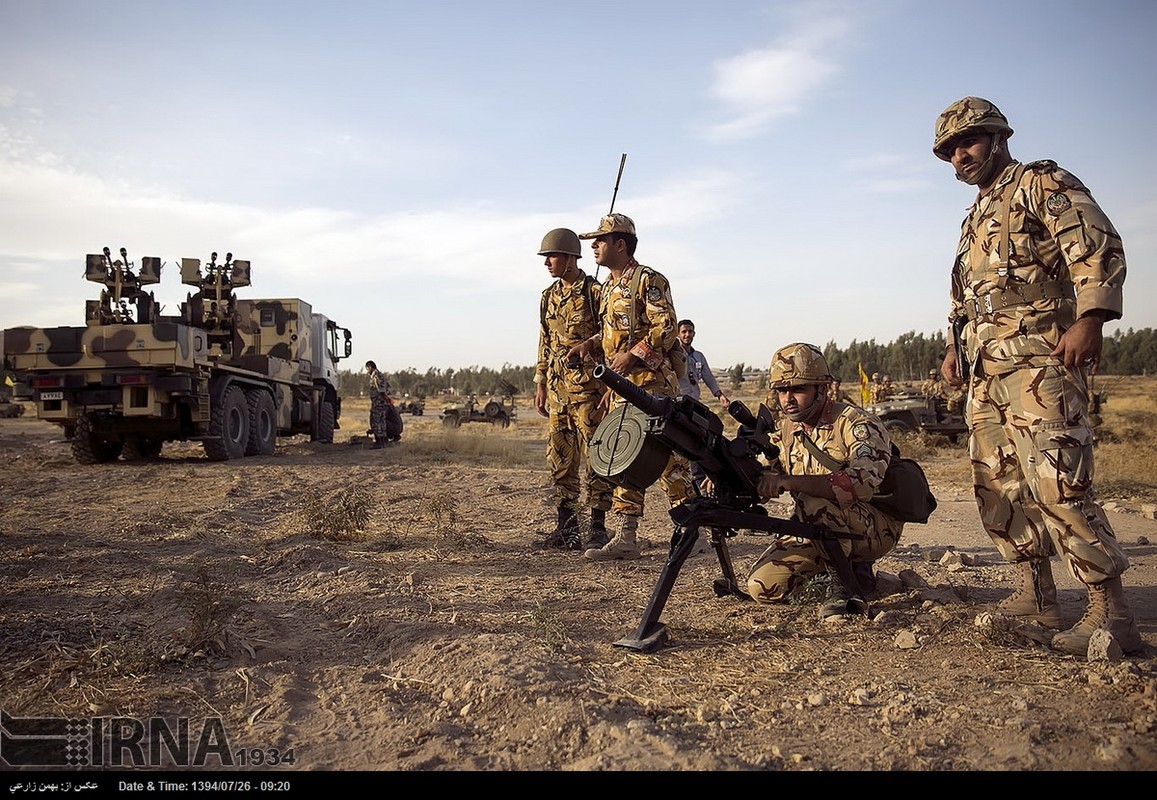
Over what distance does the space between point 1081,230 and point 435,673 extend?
2.96 meters

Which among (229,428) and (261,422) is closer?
(229,428)

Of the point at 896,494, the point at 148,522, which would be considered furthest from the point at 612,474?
the point at 148,522

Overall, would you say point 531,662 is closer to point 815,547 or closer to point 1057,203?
point 815,547

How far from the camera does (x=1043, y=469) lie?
3217mm

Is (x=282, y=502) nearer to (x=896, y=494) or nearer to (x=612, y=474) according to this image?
(x=612, y=474)

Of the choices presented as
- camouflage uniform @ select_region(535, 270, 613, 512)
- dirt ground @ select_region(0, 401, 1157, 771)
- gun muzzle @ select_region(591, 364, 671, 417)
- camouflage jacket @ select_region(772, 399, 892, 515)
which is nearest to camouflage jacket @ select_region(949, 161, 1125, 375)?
camouflage jacket @ select_region(772, 399, 892, 515)

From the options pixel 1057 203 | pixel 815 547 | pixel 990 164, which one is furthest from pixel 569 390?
pixel 1057 203

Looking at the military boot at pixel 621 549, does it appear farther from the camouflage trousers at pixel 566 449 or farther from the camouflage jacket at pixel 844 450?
the camouflage jacket at pixel 844 450

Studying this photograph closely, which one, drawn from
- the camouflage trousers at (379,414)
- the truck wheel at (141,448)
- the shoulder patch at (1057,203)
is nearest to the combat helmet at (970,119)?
the shoulder patch at (1057,203)

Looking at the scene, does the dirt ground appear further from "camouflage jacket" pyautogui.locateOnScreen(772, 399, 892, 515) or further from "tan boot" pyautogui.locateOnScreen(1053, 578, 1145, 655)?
"camouflage jacket" pyautogui.locateOnScreen(772, 399, 892, 515)

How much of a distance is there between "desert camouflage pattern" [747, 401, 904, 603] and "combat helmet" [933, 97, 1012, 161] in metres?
1.29

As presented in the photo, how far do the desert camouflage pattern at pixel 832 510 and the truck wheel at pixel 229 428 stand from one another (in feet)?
32.9

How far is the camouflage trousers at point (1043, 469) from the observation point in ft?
10.4

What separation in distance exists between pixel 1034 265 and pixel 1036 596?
56.4 inches
